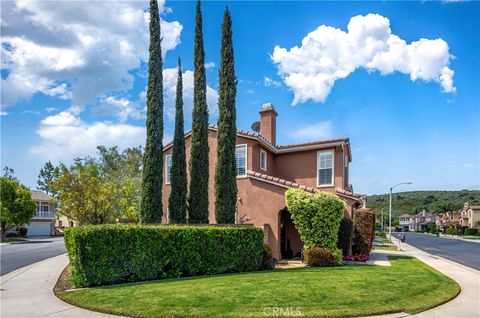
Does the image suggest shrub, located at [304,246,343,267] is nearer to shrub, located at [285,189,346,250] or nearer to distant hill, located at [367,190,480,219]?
shrub, located at [285,189,346,250]

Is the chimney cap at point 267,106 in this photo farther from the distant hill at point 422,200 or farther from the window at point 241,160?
the distant hill at point 422,200

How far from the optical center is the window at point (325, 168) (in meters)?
20.7

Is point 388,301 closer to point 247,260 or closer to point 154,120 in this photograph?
point 247,260

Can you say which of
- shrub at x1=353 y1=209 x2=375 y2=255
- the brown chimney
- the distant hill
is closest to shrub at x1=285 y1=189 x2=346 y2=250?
shrub at x1=353 y1=209 x2=375 y2=255

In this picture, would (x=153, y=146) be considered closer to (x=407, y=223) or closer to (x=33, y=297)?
(x=33, y=297)

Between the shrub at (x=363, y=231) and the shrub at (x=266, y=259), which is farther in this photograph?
the shrub at (x=363, y=231)

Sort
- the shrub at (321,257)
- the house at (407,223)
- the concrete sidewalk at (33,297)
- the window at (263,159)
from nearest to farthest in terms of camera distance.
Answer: the concrete sidewalk at (33,297) → the shrub at (321,257) → the window at (263,159) → the house at (407,223)

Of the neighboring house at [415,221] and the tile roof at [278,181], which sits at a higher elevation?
the tile roof at [278,181]

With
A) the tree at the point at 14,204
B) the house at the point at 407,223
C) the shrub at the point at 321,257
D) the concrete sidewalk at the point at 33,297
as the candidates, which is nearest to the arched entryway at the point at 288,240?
the shrub at the point at 321,257

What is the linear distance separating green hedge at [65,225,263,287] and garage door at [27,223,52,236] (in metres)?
51.8

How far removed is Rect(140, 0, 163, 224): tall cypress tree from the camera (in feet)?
54.2

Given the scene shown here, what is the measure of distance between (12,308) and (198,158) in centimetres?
945

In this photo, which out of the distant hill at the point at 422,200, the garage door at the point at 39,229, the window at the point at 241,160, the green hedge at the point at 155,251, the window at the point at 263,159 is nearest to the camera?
the green hedge at the point at 155,251

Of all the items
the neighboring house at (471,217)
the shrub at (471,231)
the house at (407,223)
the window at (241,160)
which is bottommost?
the house at (407,223)
